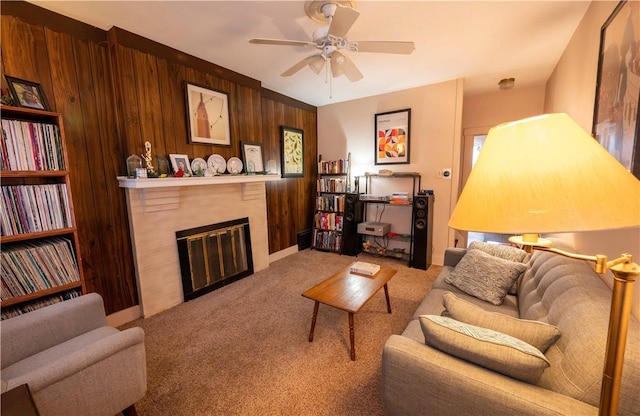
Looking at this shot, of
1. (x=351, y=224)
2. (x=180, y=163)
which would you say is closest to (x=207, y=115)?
(x=180, y=163)

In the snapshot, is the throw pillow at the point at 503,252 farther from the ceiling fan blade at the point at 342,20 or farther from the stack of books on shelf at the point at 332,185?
the stack of books on shelf at the point at 332,185

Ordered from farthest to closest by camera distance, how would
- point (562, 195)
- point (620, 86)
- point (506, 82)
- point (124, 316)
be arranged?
point (506, 82)
point (124, 316)
point (620, 86)
point (562, 195)

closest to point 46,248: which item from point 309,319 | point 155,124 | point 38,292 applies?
point 38,292

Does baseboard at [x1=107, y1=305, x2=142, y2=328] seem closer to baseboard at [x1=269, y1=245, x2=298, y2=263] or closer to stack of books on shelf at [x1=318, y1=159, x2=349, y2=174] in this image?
baseboard at [x1=269, y1=245, x2=298, y2=263]

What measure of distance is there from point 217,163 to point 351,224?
2134mm

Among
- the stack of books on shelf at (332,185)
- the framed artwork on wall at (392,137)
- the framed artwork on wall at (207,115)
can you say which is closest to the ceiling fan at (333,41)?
the framed artwork on wall at (207,115)

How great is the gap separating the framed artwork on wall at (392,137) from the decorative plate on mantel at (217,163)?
225 centimetres

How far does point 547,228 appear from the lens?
0.58 metres

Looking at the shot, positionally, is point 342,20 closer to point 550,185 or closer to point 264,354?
point 550,185

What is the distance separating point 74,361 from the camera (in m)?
1.08

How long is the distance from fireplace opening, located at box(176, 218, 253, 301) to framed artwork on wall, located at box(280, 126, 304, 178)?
118 centimetres

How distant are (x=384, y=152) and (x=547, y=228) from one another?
347 cm

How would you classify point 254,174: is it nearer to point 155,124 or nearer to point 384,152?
point 155,124

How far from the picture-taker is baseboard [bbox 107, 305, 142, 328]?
2280 mm
